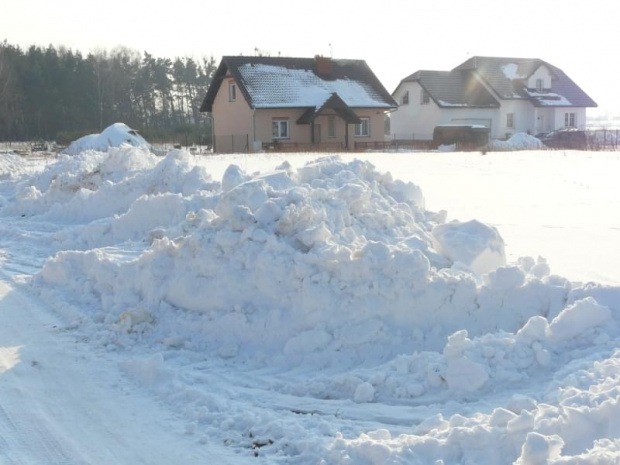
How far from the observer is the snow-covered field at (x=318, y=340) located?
438cm

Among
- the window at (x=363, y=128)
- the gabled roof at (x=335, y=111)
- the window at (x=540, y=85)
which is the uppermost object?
the window at (x=540, y=85)

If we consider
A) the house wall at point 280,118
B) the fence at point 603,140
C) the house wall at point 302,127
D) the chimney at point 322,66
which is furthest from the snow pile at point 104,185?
the chimney at point 322,66

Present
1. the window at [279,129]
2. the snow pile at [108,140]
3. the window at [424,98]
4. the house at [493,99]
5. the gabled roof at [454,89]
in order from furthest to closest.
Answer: the window at [424,98]
the house at [493,99]
the gabled roof at [454,89]
the window at [279,129]
the snow pile at [108,140]

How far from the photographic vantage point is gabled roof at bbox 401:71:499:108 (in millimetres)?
50500

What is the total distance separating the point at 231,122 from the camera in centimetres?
4388

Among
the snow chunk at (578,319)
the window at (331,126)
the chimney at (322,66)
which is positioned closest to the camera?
the snow chunk at (578,319)

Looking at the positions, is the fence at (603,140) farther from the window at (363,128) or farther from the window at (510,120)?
the window at (363,128)

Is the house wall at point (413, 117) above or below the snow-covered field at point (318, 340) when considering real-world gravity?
above

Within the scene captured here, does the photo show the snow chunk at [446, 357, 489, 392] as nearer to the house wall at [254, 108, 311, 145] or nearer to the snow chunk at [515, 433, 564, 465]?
the snow chunk at [515, 433, 564, 465]

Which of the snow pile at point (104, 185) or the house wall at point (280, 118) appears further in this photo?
the house wall at point (280, 118)

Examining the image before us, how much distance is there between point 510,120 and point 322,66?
602 inches

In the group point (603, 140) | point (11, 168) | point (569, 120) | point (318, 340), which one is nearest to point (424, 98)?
point (569, 120)

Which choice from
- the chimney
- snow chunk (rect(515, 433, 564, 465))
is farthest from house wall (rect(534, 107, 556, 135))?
snow chunk (rect(515, 433, 564, 465))

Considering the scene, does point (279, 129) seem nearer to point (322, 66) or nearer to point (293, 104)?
point (293, 104)
